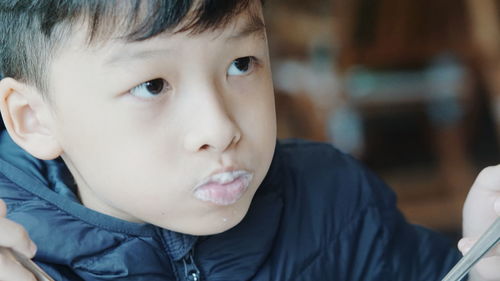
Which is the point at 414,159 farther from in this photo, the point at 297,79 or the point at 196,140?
the point at 196,140

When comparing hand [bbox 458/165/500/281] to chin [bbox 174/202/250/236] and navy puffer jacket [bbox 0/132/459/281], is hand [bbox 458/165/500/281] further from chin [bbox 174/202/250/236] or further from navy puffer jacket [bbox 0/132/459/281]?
chin [bbox 174/202/250/236]

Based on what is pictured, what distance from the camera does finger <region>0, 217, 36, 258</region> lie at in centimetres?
63

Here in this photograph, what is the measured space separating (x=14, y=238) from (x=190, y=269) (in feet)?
0.76

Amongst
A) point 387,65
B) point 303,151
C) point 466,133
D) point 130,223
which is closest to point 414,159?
point 466,133

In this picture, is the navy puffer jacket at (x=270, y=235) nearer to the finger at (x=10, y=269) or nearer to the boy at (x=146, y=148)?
the boy at (x=146, y=148)

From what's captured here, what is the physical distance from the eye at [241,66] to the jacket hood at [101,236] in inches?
7.7

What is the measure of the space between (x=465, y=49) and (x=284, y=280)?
1.66 m

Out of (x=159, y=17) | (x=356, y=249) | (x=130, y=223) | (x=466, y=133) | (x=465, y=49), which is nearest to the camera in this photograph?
(x=159, y=17)

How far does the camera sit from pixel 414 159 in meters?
2.69

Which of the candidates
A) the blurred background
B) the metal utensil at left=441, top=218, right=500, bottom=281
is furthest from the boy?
the blurred background

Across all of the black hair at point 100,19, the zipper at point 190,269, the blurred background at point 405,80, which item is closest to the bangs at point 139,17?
the black hair at point 100,19

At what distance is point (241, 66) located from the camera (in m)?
0.74

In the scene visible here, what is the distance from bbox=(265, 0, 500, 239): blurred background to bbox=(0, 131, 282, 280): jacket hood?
1.42 metres

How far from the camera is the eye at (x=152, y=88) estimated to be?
692 millimetres
